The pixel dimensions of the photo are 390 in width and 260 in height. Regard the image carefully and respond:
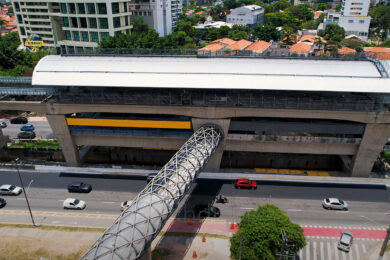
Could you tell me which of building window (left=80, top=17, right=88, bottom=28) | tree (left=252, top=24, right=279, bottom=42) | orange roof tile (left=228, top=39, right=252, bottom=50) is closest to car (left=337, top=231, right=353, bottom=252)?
orange roof tile (left=228, top=39, right=252, bottom=50)

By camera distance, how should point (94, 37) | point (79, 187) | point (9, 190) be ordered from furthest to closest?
point (94, 37) < point (79, 187) < point (9, 190)

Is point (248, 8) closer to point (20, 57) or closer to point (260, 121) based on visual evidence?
point (20, 57)

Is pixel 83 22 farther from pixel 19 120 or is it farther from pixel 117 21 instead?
pixel 19 120

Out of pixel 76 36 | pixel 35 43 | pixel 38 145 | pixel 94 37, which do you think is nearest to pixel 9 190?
pixel 38 145

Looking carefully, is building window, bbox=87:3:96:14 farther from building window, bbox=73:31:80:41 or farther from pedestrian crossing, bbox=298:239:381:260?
pedestrian crossing, bbox=298:239:381:260

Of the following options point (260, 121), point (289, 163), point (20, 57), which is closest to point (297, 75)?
point (260, 121)

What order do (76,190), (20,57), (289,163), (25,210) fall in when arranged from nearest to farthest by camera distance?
(25,210) < (76,190) < (289,163) < (20,57)
